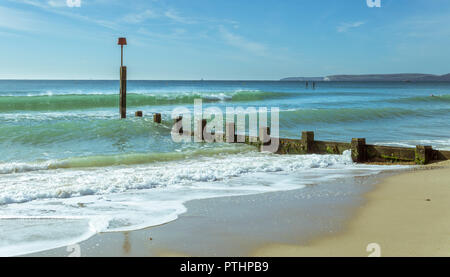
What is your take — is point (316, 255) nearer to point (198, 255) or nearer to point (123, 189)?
point (198, 255)

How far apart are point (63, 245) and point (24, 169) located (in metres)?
5.61

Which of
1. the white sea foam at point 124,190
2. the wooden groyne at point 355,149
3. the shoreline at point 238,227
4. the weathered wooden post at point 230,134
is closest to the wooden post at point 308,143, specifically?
the wooden groyne at point 355,149

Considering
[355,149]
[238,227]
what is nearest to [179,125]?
[355,149]

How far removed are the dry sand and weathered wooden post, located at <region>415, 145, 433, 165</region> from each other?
6.88ft

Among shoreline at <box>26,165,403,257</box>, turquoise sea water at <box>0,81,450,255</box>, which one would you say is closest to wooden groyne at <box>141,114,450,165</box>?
turquoise sea water at <box>0,81,450,255</box>

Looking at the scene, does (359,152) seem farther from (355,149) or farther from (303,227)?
(303,227)

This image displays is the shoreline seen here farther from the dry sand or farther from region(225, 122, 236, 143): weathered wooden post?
region(225, 122, 236, 143): weathered wooden post

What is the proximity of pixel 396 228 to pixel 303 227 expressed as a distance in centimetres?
109

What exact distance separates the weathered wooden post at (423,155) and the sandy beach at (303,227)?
7.91 ft

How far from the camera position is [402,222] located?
Answer: 201 inches

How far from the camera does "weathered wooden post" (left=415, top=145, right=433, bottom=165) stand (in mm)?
9203

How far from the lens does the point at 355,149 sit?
32.8 feet

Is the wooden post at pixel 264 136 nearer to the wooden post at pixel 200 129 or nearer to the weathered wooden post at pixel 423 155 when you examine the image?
the wooden post at pixel 200 129
